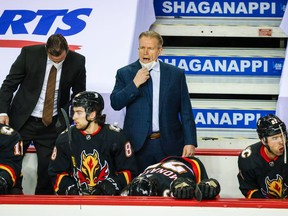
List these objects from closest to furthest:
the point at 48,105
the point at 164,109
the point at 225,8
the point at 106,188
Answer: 1. the point at 106,188
2. the point at 164,109
3. the point at 48,105
4. the point at 225,8

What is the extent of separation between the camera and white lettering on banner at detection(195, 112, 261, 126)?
5.91 metres

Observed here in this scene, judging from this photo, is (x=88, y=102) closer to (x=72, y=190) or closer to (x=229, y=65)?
(x=72, y=190)

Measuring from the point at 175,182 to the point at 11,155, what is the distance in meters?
1.20

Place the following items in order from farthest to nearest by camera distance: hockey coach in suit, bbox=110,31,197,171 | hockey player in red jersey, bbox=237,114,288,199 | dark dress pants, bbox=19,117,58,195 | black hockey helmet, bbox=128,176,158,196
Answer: dark dress pants, bbox=19,117,58,195 → hockey coach in suit, bbox=110,31,197,171 → hockey player in red jersey, bbox=237,114,288,199 → black hockey helmet, bbox=128,176,158,196

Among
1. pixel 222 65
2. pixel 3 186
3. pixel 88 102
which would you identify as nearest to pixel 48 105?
pixel 88 102

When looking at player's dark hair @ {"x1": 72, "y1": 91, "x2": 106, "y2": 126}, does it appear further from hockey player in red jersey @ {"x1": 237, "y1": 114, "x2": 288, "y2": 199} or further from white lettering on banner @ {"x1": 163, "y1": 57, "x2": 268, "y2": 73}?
white lettering on banner @ {"x1": 163, "y1": 57, "x2": 268, "y2": 73}

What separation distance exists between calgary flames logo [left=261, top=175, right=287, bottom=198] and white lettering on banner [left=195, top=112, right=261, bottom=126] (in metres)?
1.58

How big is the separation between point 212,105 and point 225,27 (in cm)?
63

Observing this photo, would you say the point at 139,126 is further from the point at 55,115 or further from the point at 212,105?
the point at 212,105

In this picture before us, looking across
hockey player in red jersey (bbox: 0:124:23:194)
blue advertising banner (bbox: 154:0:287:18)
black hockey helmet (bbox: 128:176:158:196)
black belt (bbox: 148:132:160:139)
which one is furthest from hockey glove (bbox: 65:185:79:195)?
blue advertising banner (bbox: 154:0:287:18)

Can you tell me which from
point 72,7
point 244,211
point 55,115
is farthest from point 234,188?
point 72,7

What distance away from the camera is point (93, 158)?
4.37 m

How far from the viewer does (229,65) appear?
20.0ft

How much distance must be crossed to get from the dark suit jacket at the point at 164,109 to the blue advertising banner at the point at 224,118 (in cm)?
127
